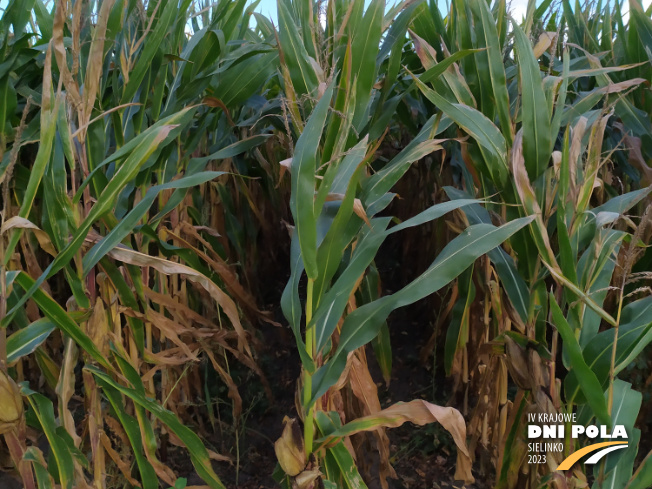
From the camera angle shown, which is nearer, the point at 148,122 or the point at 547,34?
the point at 547,34

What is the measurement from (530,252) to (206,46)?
102cm

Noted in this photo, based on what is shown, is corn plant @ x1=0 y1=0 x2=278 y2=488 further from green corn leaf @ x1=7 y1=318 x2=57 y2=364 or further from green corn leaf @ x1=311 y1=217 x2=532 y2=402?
green corn leaf @ x1=311 y1=217 x2=532 y2=402

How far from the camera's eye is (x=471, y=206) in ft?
3.98

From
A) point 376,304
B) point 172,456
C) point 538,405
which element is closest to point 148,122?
point 376,304

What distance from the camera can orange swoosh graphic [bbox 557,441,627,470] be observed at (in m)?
1.04

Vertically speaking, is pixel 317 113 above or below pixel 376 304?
above

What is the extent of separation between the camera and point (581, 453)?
104cm

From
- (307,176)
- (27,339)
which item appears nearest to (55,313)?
(27,339)

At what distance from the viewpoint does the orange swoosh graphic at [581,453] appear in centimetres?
104

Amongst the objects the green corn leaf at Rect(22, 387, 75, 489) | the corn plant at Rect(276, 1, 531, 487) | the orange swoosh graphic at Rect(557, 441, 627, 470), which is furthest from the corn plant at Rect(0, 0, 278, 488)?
the orange swoosh graphic at Rect(557, 441, 627, 470)

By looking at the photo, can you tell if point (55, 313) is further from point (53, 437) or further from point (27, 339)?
point (53, 437)

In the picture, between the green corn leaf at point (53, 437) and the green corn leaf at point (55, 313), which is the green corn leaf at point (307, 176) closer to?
the green corn leaf at point (55, 313)

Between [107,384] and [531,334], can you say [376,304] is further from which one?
[107,384]

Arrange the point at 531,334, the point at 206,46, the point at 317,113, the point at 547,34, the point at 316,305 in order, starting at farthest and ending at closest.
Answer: the point at 206,46 → the point at 547,34 → the point at 531,334 → the point at 316,305 → the point at 317,113
